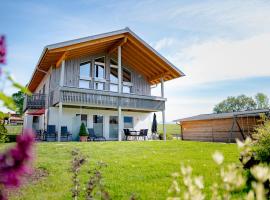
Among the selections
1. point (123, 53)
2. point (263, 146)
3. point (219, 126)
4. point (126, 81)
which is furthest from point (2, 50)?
point (219, 126)

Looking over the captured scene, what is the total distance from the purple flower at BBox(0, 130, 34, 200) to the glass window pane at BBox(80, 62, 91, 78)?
18703mm

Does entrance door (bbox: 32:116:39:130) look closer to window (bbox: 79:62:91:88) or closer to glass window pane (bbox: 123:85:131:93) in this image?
window (bbox: 79:62:91:88)

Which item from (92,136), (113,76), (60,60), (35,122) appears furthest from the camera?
(35,122)

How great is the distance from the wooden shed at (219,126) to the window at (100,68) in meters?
10.3

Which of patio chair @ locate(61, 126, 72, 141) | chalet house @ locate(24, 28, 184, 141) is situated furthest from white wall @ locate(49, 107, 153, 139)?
patio chair @ locate(61, 126, 72, 141)

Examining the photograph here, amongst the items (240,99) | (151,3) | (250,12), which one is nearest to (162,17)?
(151,3)

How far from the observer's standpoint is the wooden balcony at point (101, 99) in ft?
52.3

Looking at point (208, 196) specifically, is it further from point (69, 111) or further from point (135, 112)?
point (135, 112)

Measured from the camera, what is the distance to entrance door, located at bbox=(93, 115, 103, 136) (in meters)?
19.4

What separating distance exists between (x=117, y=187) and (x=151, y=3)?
Answer: 8.04 metres

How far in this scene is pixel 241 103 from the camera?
82938 mm

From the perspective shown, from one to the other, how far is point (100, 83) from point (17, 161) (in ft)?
62.7

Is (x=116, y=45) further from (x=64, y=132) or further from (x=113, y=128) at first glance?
(x=64, y=132)

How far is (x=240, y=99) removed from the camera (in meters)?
83.2
